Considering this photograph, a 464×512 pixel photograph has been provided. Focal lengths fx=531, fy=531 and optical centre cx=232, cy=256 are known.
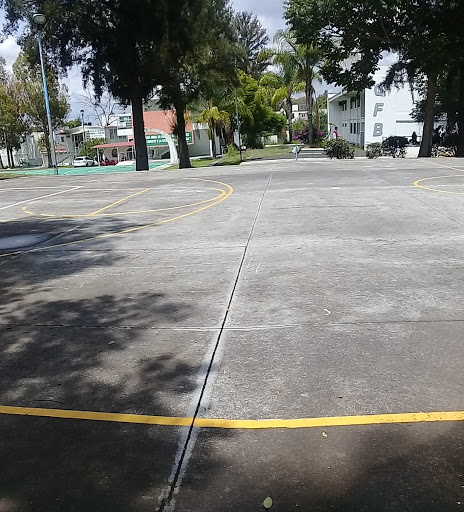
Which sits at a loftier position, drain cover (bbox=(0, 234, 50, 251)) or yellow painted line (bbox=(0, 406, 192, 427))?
drain cover (bbox=(0, 234, 50, 251))

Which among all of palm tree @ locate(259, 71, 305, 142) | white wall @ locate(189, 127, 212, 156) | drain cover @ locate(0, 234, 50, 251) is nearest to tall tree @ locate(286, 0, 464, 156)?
palm tree @ locate(259, 71, 305, 142)

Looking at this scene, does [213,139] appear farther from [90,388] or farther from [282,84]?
[90,388]

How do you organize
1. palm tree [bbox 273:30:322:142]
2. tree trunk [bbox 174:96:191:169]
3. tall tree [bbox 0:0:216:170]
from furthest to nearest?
palm tree [bbox 273:30:322:142] → tree trunk [bbox 174:96:191:169] → tall tree [bbox 0:0:216:170]

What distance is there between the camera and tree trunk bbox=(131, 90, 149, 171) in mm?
31672

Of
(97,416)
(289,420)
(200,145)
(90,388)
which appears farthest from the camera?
(200,145)

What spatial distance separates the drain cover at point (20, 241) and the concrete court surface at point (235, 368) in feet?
0.27

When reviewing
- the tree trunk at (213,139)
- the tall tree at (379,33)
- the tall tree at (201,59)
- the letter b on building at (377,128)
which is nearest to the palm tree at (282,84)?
the tree trunk at (213,139)

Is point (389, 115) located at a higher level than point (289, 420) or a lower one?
higher

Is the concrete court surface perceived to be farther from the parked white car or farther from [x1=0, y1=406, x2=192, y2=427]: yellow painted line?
the parked white car

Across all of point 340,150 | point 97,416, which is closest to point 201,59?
point 340,150

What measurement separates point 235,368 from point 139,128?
98.3 feet

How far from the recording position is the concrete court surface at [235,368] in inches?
118

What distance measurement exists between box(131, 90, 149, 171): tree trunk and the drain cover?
888 inches

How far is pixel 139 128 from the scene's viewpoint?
32.5m
